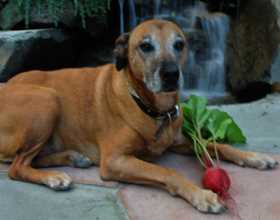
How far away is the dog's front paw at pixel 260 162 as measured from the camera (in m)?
3.52

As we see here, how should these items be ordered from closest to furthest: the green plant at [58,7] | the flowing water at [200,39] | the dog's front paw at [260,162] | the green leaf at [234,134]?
the dog's front paw at [260,162]
the green leaf at [234,134]
the green plant at [58,7]
the flowing water at [200,39]

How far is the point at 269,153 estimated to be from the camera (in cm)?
383

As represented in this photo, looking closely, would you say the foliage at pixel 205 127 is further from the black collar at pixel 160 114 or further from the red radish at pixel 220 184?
the red radish at pixel 220 184

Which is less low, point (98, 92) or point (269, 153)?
point (98, 92)

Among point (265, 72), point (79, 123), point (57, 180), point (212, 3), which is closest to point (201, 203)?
point (57, 180)

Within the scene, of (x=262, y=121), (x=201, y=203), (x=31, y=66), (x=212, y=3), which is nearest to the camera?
(x=201, y=203)

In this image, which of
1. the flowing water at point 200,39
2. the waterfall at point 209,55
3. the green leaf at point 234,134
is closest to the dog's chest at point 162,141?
the green leaf at point 234,134

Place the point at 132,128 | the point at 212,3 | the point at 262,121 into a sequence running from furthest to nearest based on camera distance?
the point at 212,3 < the point at 262,121 < the point at 132,128

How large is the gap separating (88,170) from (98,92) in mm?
603

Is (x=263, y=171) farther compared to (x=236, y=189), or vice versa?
(x=263, y=171)

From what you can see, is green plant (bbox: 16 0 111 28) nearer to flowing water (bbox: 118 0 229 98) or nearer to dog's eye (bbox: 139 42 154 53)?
flowing water (bbox: 118 0 229 98)

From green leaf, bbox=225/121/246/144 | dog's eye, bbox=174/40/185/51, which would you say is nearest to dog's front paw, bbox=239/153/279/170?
green leaf, bbox=225/121/246/144

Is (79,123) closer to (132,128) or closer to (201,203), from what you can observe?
(132,128)

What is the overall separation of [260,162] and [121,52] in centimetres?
128
